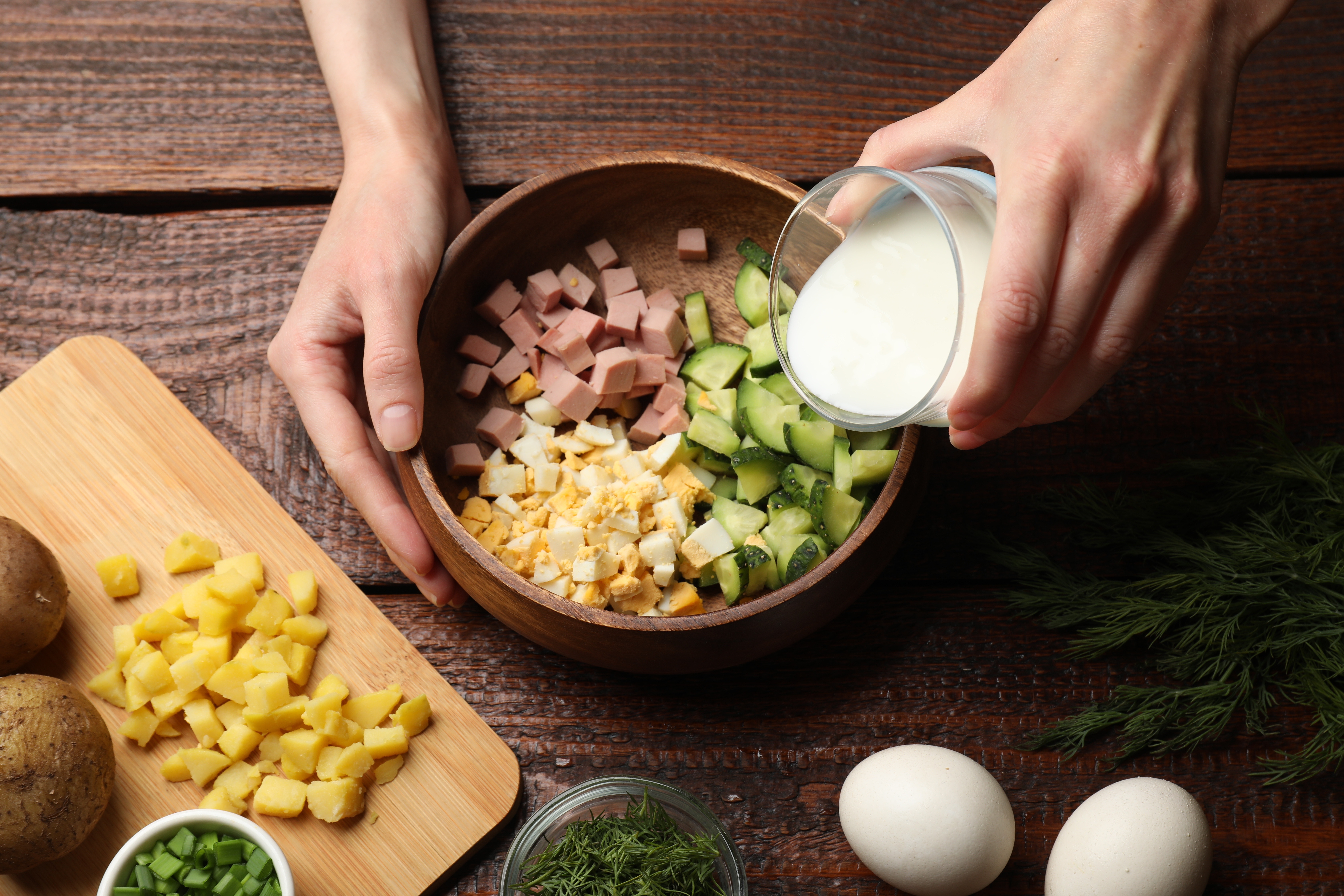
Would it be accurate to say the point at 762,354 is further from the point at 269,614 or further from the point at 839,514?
the point at 269,614

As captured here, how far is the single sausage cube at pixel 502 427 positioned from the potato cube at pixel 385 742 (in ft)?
1.71

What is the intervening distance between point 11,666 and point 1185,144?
1942 mm

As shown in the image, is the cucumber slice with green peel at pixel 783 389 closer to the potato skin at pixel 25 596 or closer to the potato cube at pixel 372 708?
the potato cube at pixel 372 708

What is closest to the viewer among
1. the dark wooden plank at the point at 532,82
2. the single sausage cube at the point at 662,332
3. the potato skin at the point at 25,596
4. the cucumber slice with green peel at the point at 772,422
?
the potato skin at the point at 25,596

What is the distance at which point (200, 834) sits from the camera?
1412 millimetres

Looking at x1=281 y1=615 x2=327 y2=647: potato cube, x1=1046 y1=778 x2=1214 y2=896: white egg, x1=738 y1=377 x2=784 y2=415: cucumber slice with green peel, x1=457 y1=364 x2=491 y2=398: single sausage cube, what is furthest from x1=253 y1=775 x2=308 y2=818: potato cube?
x1=1046 y1=778 x2=1214 y2=896: white egg

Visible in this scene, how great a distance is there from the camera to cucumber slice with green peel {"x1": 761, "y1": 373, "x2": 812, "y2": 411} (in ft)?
5.28

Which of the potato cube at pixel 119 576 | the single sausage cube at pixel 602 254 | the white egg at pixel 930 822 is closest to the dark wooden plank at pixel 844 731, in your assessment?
the white egg at pixel 930 822

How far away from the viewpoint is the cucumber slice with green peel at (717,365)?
Answer: 1.66 metres

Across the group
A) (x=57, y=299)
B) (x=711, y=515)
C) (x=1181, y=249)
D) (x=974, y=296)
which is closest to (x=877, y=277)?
(x=974, y=296)

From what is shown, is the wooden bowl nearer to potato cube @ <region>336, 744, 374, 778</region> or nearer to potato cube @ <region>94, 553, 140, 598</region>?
potato cube @ <region>336, 744, 374, 778</region>

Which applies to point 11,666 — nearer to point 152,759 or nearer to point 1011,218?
point 152,759

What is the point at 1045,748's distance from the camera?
1.60m

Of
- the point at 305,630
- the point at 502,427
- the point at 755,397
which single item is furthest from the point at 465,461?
the point at 755,397
